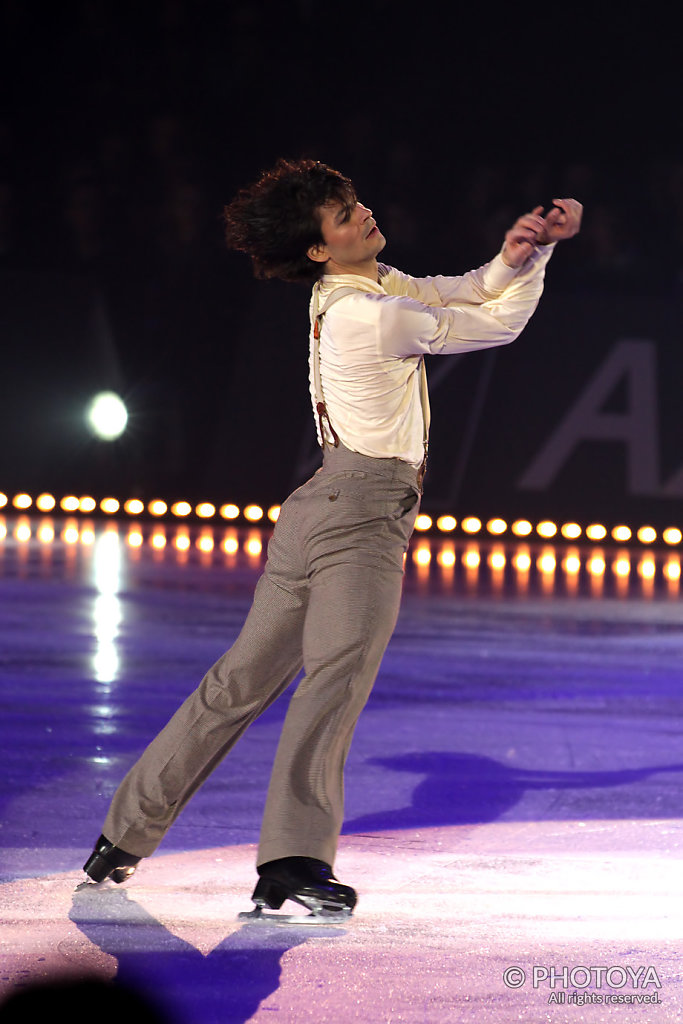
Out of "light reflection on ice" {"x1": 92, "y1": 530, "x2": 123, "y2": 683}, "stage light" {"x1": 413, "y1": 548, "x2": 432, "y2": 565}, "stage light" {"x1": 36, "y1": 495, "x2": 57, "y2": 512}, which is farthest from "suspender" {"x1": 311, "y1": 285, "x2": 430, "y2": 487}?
"stage light" {"x1": 36, "y1": 495, "x2": 57, "y2": 512}

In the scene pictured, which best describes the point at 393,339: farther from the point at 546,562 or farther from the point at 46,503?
the point at 46,503

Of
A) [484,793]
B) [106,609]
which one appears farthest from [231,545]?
[484,793]

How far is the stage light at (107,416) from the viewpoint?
43.0ft

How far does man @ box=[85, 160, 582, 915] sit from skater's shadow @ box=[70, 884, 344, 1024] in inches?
5.0

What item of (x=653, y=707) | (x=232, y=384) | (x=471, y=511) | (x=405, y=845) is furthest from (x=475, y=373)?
(x=405, y=845)

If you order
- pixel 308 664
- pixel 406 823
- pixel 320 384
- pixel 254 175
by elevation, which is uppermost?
pixel 254 175

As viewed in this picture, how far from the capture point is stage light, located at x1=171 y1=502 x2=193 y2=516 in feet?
42.9

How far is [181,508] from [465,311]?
10.2 m

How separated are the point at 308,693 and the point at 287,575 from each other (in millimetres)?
259

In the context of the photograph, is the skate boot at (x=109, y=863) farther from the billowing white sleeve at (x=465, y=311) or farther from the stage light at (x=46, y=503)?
the stage light at (x=46, y=503)

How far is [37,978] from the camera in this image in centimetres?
250

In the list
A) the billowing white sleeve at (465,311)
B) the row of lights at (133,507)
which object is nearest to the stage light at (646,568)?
the row of lights at (133,507)

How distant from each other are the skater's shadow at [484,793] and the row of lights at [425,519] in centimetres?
704

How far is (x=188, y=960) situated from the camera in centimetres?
264
